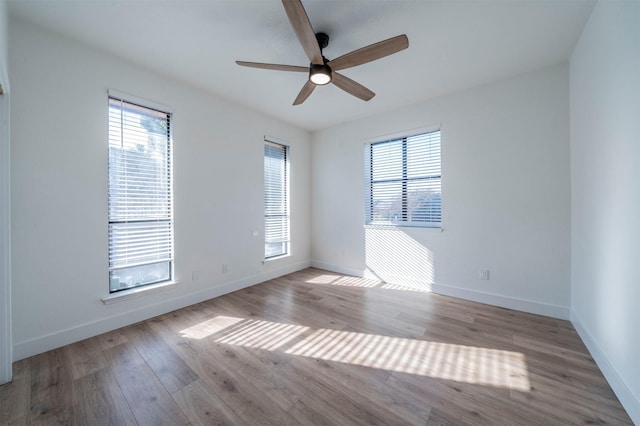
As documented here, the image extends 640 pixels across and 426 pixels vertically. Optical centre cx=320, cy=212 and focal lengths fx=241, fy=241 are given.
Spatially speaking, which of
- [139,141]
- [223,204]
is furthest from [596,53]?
[139,141]

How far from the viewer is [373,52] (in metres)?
1.92

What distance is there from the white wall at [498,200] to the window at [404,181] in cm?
16

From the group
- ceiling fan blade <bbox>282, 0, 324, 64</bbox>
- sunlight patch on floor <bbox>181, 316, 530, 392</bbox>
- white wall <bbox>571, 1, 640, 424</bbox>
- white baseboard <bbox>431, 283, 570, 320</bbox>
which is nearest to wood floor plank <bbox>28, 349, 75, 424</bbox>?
sunlight patch on floor <bbox>181, 316, 530, 392</bbox>

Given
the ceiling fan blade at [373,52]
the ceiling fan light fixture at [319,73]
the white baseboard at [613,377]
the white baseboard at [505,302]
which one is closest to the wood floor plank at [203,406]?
the white baseboard at [613,377]

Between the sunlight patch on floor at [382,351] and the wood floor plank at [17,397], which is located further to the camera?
the sunlight patch on floor at [382,351]

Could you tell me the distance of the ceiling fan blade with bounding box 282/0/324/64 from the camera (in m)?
1.46

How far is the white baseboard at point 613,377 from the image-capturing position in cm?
139

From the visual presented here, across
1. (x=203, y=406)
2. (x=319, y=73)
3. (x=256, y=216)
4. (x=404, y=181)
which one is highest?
(x=319, y=73)

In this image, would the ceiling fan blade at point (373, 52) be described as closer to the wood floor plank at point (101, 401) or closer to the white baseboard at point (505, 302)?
the wood floor plank at point (101, 401)

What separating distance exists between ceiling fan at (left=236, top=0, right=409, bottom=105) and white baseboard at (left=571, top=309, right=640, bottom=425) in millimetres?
2648

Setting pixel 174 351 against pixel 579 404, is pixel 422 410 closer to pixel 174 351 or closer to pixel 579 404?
pixel 579 404

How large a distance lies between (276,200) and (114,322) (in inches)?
105

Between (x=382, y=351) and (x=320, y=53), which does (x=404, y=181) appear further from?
(x=382, y=351)

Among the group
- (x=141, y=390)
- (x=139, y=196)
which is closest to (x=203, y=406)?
(x=141, y=390)
